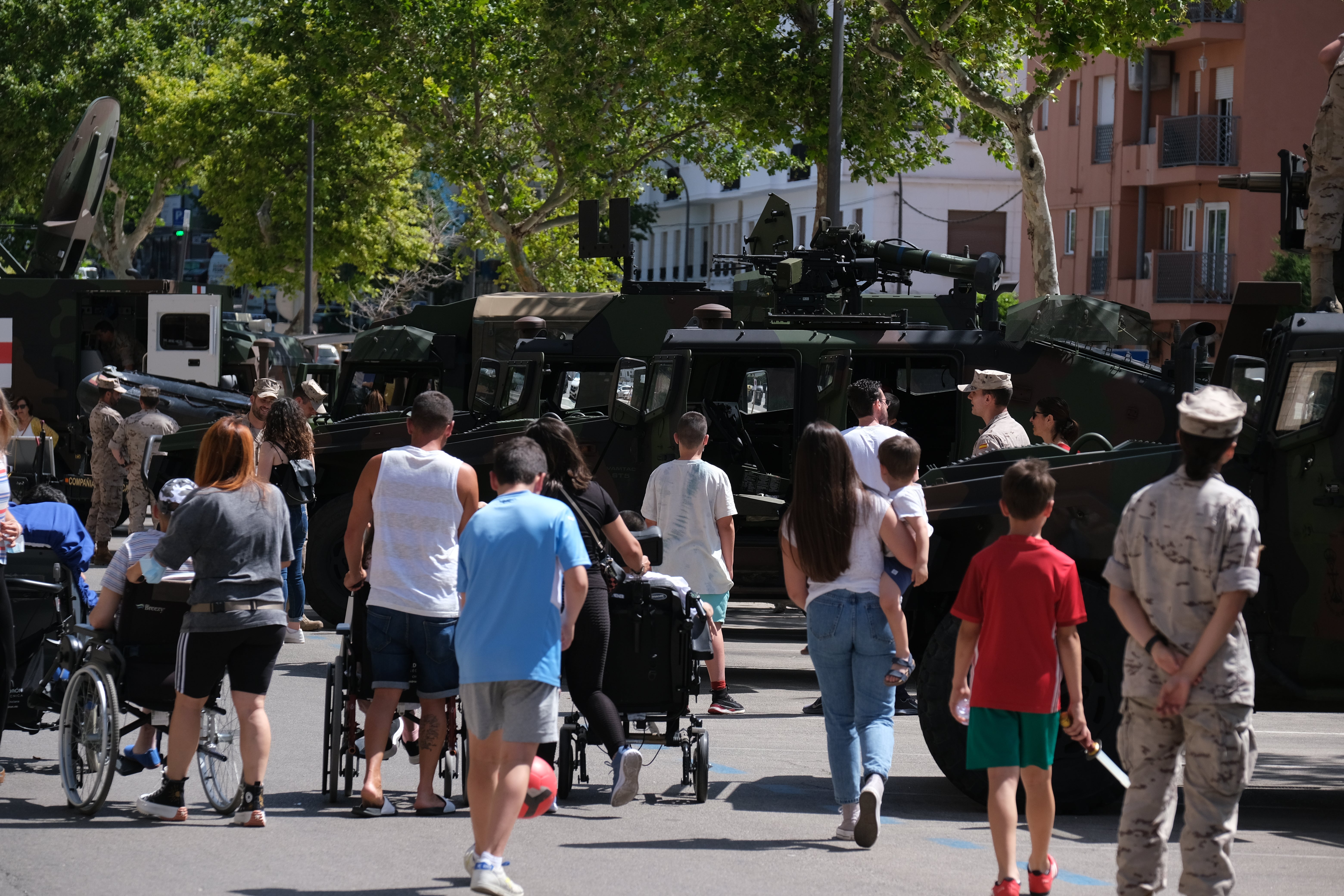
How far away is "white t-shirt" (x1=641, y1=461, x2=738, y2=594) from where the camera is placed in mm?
9852

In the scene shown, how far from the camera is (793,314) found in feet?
40.7

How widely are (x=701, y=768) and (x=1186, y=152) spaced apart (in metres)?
32.5

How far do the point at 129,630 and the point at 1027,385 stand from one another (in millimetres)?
6681

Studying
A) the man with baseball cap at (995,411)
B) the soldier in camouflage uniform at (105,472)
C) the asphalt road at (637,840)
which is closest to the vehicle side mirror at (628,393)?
the man with baseball cap at (995,411)

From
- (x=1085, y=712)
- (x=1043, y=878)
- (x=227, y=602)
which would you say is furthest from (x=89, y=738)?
(x=1085, y=712)

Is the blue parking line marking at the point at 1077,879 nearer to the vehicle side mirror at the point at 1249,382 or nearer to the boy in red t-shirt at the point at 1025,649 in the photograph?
the boy in red t-shirt at the point at 1025,649

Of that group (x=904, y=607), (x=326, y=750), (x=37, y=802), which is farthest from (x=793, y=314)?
(x=37, y=802)

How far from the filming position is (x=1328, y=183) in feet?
29.3

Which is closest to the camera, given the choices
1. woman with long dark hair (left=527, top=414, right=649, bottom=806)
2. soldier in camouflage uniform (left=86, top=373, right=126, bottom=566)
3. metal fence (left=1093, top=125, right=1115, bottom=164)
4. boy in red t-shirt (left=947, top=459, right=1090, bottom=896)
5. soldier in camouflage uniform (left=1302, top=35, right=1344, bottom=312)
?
boy in red t-shirt (left=947, top=459, right=1090, bottom=896)

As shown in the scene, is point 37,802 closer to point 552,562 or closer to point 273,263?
point 552,562

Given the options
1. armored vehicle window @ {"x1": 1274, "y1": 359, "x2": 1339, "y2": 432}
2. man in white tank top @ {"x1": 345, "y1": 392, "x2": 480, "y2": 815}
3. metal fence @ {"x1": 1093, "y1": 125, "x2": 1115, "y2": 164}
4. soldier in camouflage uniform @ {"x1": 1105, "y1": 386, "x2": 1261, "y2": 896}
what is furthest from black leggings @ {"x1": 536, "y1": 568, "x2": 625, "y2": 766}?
metal fence @ {"x1": 1093, "y1": 125, "x2": 1115, "y2": 164}

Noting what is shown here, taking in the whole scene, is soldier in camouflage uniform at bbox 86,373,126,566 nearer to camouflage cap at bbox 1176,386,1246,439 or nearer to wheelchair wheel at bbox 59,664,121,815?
wheelchair wheel at bbox 59,664,121,815

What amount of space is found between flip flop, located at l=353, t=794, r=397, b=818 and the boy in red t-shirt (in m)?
2.48

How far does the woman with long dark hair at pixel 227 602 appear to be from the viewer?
694 cm
